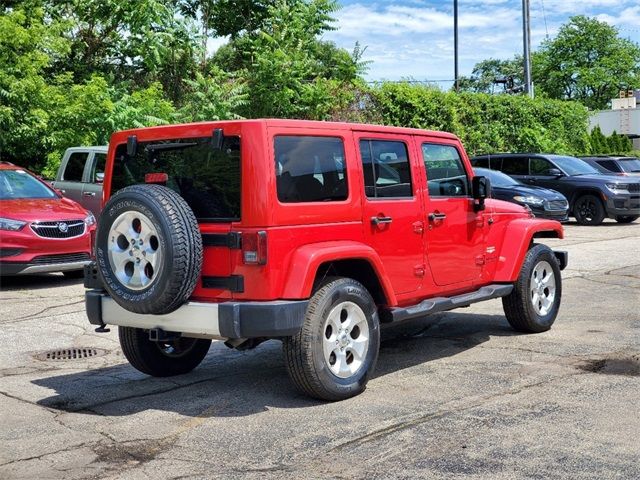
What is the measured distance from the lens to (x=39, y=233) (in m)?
11.6

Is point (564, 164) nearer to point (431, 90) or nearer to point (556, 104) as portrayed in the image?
point (431, 90)

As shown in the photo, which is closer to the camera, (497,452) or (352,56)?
(497,452)

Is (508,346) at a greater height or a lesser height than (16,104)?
lesser

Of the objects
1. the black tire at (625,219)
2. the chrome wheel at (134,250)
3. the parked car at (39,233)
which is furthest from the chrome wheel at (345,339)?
the black tire at (625,219)

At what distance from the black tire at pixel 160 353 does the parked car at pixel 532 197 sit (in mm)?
12706

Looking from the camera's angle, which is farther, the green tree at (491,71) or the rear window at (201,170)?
the green tree at (491,71)

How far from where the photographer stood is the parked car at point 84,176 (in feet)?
48.7

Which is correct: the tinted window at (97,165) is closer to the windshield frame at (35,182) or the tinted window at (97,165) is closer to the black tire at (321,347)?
the windshield frame at (35,182)

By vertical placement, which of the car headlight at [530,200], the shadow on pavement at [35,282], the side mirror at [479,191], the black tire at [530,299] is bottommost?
the shadow on pavement at [35,282]

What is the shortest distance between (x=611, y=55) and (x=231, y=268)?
90.8 m

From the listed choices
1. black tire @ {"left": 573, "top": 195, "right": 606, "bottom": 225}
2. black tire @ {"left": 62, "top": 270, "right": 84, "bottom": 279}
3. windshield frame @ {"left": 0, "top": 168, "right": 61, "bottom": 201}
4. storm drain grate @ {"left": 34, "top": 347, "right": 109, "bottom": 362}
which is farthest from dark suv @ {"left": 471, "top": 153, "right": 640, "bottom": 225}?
storm drain grate @ {"left": 34, "top": 347, "right": 109, "bottom": 362}

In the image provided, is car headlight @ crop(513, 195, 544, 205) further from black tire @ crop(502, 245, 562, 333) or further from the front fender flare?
the front fender flare

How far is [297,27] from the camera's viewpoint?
2328 centimetres

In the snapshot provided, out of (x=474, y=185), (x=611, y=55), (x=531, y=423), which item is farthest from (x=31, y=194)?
(x=611, y=55)
